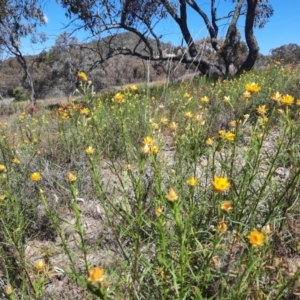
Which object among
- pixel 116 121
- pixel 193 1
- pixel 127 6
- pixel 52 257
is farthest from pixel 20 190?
pixel 193 1

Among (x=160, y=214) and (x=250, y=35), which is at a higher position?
(x=250, y=35)

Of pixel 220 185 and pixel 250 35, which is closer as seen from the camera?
pixel 220 185

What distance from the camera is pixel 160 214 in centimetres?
90

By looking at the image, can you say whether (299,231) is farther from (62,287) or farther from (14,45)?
→ (14,45)

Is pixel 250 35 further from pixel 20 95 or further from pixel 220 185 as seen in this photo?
pixel 20 95

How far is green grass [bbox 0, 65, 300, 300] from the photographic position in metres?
1.08

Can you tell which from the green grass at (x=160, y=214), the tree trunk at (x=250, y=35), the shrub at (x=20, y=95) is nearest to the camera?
the green grass at (x=160, y=214)

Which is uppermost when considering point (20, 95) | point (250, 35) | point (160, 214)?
point (250, 35)

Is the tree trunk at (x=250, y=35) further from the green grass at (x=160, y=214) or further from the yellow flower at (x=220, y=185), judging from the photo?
the yellow flower at (x=220, y=185)

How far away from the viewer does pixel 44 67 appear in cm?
2992

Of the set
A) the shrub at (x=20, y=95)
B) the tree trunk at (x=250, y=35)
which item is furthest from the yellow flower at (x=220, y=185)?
the shrub at (x=20, y=95)

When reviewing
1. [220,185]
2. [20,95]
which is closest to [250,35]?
[220,185]

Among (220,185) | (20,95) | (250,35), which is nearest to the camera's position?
(220,185)

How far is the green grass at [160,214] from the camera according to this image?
1.08 m
